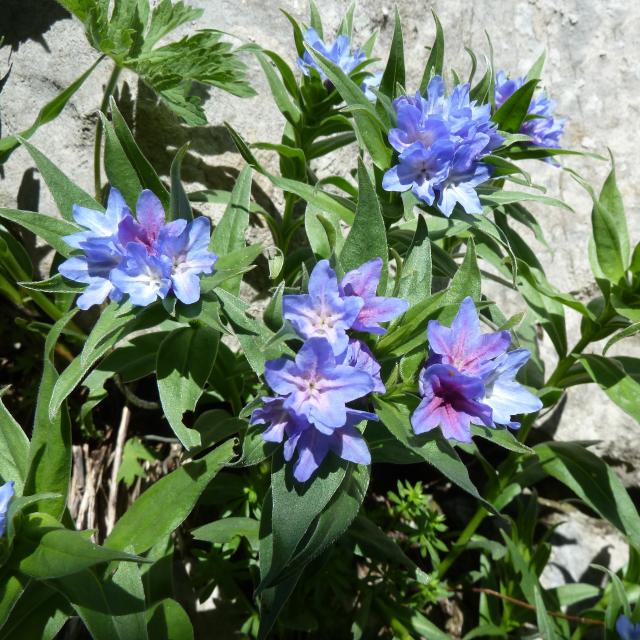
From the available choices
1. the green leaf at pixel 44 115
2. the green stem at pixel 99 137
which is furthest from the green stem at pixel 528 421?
the green leaf at pixel 44 115

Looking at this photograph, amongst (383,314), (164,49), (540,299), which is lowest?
(540,299)

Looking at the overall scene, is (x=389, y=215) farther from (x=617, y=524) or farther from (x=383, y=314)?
(x=617, y=524)

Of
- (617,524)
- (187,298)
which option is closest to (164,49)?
(187,298)

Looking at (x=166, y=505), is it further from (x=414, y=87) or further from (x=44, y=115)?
(x=414, y=87)

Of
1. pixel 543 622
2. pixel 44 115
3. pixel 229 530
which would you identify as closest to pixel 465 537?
pixel 543 622

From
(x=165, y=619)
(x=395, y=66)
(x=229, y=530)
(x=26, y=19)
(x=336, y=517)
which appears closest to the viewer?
(x=336, y=517)

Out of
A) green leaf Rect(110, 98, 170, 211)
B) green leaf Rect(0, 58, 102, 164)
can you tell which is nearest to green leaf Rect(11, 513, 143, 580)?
green leaf Rect(110, 98, 170, 211)
